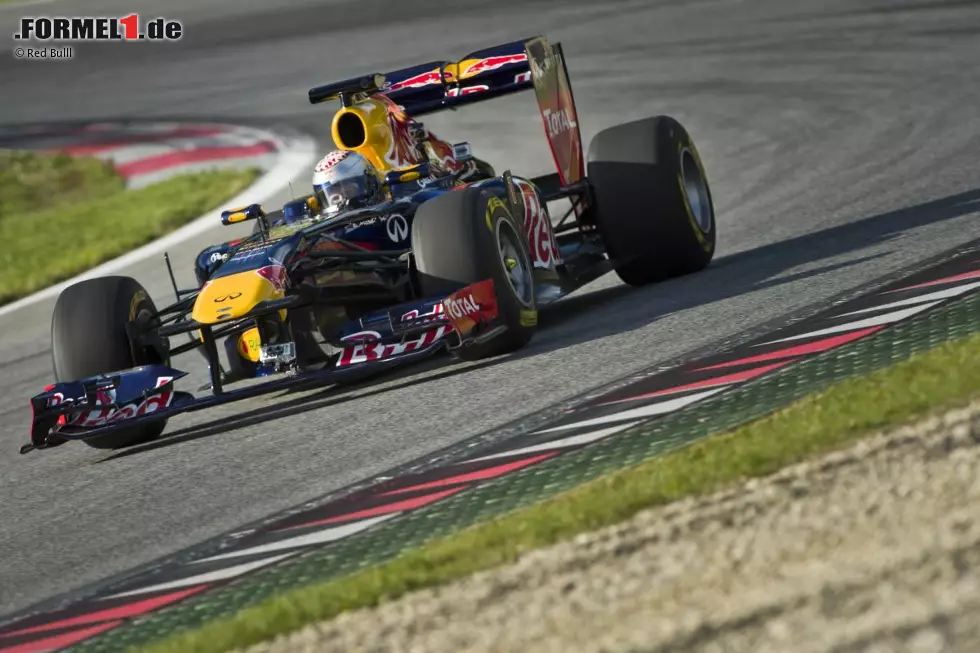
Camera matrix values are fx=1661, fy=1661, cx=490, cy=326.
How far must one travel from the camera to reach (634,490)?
5.04 m

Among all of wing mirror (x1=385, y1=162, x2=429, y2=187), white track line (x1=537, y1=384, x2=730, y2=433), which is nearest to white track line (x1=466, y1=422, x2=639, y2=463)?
white track line (x1=537, y1=384, x2=730, y2=433)

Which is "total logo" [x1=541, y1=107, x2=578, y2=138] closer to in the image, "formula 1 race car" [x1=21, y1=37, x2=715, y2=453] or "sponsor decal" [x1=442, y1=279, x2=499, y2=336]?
"formula 1 race car" [x1=21, y1=37, x2=715, y2=453]

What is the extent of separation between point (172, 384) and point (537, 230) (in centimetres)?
251

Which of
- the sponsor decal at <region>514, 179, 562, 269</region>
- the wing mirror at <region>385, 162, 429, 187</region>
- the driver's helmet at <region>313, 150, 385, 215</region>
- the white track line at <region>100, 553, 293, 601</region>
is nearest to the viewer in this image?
the white track line at <region>100, 553, 293, 601</region>

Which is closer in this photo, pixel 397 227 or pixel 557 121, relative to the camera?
pixel 397 227

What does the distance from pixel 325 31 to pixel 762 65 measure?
9.59 meters

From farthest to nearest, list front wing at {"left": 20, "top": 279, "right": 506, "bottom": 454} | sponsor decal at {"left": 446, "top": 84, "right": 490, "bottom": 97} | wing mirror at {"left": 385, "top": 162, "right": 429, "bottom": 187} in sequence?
1. sponsor decal at {"left": 446, "top": 84, "right": 490, "bottom": 97}
2. wing mirror at {"left": 385, "top": 162, "right": 429, "bottom": 187}
3. front wing at {"left": 20, "top": 279, "right": 506, "bottom": 454}

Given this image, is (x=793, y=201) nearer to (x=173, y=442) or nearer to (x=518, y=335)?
(x=518, y=335)

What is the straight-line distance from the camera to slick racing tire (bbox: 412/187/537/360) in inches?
321

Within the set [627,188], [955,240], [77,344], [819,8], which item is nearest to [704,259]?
[627,188]

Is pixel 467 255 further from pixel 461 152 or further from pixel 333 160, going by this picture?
pixel 461 152

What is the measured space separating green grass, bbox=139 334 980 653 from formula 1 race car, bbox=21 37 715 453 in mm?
2616

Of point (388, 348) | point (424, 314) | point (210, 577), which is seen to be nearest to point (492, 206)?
point (424, 314)

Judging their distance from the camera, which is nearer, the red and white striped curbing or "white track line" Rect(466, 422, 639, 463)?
"white track line" Rect(466, 422, 639, 463)
